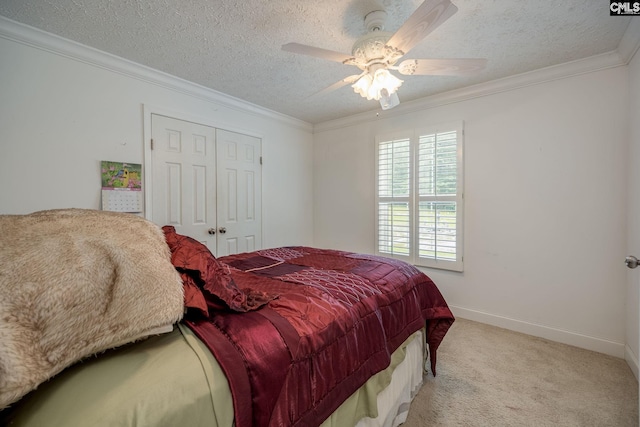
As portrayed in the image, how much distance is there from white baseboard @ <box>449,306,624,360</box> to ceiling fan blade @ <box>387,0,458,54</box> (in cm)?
260

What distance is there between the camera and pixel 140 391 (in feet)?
2.21

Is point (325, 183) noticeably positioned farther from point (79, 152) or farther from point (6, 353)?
point (6, 353)

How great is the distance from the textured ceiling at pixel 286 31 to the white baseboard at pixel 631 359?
7.62 feet

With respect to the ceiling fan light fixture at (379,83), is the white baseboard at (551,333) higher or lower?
lower

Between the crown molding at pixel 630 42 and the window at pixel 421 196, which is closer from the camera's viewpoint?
the crown molding at pixel 630 42

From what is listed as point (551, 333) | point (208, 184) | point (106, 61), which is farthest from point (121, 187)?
point (551, 333)

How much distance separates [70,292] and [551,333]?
132 inches

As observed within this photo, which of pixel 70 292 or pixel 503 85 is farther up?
pixel 503 85

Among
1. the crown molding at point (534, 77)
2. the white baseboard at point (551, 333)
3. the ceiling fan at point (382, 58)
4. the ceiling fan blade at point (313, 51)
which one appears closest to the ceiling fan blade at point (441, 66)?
the ceiling fan at point (382, 58)

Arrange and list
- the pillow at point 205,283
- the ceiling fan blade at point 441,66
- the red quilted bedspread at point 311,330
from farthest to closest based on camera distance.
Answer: the ceiling fan blade at point 441,66 < the pillow at point 205,283 < the red quilted bedspread at point 311,330

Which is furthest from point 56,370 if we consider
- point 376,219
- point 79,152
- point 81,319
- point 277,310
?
point 376,219

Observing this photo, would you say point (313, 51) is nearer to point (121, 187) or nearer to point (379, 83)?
point (379, 83)

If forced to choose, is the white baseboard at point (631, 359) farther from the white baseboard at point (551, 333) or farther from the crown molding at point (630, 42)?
the crown molding at point (630, 42)

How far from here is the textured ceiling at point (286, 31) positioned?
1679 mm
